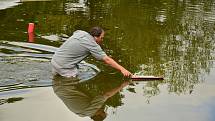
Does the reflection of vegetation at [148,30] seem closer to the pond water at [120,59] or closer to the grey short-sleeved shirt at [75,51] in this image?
the pond water at [120,59]

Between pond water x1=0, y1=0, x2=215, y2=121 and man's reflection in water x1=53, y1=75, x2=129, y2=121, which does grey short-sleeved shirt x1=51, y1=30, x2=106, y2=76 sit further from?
pond water x1=0, y1=0, x2=215, y2=121

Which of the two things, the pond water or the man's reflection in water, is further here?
the pond water

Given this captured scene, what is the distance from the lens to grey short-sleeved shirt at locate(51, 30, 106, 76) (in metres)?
9.38

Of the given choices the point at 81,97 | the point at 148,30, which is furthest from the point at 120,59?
the point at 148,30

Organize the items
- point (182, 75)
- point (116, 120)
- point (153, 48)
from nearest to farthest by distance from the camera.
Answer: point (116, 120) → point (182, 75) → point (153, 48)

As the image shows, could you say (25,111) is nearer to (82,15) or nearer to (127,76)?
(127,76)

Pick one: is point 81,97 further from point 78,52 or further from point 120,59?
point 120,59

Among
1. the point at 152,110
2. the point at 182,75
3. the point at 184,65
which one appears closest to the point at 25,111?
the point at 152,110

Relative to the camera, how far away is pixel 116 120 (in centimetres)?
766

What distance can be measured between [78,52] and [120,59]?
93.2 inches

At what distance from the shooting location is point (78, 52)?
31.4ft

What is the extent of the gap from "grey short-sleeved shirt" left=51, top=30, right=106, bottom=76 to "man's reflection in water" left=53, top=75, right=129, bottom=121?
0.29 metres

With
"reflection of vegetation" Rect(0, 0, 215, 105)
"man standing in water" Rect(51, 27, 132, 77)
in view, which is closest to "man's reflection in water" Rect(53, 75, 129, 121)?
"man standing in water" Rect(51, 27, 132, 77)

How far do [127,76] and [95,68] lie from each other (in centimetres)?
112
